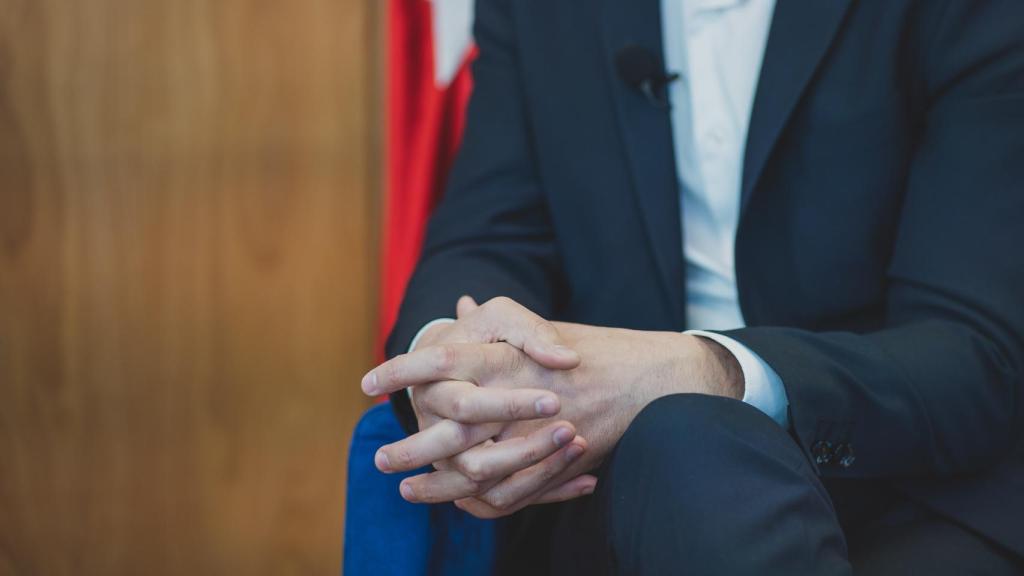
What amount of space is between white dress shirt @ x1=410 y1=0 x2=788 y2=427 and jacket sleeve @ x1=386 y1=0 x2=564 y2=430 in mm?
171

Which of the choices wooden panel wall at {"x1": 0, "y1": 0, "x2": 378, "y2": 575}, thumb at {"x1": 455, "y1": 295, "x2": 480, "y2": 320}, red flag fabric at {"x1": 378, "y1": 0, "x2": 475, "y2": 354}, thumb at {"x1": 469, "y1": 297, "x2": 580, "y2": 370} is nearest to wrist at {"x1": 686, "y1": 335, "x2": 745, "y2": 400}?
thumb at {"x1": 469, "y1": 297, "x2": 580, "y2": 370}

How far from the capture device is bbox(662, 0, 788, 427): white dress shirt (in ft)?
3.27

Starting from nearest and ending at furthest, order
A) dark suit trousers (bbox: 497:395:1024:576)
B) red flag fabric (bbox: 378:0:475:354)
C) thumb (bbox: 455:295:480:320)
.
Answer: dark suit trousers (bbox: 497:395:1024:576) < thumb (bbox: 455:295:480:320) < red flag fabric (bbox: 378:0:475:354)

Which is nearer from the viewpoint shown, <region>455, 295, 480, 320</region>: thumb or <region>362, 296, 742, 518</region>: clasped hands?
<region>362, 296, 742, 518</region>: clasped hands

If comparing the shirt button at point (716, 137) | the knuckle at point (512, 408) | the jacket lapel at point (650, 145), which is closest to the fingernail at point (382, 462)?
the knuckle at point (512, 408)

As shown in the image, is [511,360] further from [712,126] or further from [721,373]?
[712,126]

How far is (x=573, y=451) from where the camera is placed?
0.73 m

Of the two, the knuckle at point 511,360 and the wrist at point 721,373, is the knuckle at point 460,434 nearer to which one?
the knuckle at point 511,360

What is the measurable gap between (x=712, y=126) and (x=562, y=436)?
449 mm

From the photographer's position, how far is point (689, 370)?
0.75m

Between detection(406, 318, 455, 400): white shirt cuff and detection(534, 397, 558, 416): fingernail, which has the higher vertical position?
detection(406, 318, 455, 400): white shirt cuff

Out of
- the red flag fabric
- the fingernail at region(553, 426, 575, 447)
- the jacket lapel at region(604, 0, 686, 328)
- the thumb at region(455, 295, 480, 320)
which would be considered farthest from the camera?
the red flag fabric

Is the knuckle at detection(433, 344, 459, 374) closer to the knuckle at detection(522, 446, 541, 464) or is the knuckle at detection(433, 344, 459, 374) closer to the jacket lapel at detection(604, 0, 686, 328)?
the knuckle at detection(522, 446, 541, 464)

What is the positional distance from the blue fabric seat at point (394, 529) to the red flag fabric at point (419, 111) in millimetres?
736
